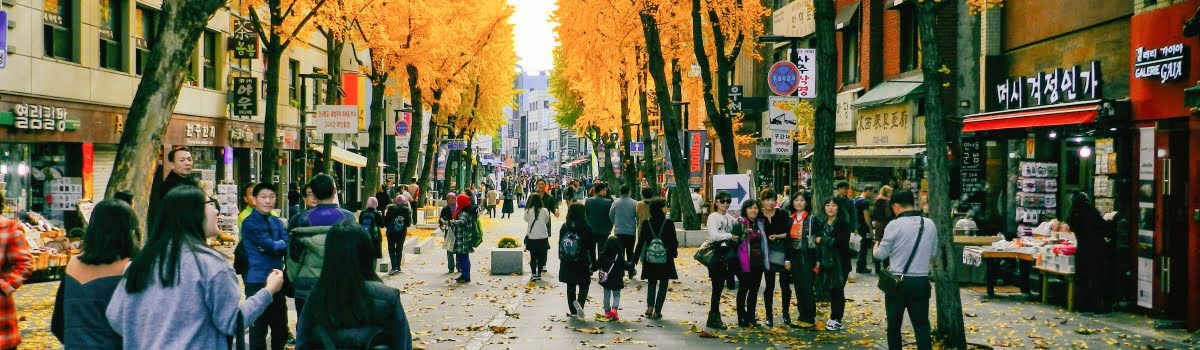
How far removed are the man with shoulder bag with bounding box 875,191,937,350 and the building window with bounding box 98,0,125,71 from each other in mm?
19262

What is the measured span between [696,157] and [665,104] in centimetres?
598

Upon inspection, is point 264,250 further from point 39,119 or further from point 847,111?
point 847,111

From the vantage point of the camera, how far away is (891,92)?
25.6 m

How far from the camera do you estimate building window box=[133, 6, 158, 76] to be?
25219mm

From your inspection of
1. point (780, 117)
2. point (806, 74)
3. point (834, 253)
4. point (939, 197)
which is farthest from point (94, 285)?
point (806, 74)

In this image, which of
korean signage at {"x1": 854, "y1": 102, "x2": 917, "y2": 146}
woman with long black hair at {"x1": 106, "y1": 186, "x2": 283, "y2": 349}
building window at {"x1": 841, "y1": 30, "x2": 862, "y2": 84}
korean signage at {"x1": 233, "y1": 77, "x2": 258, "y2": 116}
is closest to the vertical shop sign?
korean signage at {"x1": 854, "y1": 102, "x2": 917, "y2": 146}

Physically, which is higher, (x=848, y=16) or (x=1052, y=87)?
(x=848, y=16)

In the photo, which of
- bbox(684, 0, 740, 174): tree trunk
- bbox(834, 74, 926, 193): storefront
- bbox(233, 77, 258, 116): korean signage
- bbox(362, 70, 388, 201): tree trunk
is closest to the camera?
bbox(834, 74, 926, 193): storefront

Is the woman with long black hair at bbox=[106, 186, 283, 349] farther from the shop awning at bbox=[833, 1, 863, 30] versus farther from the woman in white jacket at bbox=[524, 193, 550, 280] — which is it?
the shop awning at bbox=[833, 1, 863, 30]

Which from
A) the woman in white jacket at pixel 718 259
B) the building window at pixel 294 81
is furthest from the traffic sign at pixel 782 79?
the building window at pixel 294 81

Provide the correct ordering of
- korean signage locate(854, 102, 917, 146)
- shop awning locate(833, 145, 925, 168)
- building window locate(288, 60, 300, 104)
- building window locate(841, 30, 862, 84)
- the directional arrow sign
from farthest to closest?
building window locate(288, 60, 300, 104), building window locate(841, 30, 862, 84), korean signage locate(854, 102, 917, 146), shop awning locate(833, 145, 925, 168), the directional arrow sign

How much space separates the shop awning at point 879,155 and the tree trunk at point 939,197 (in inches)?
503

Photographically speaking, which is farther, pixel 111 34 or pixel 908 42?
pixel 908 42

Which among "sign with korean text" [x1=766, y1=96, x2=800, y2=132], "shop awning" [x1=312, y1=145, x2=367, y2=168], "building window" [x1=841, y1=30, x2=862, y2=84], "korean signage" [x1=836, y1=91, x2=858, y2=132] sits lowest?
"shop awning" [x1=312, y1=145, x2=367, y2=168]
